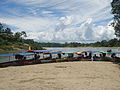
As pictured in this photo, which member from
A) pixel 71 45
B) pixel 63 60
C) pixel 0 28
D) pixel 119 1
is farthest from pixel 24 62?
pixel 71 45

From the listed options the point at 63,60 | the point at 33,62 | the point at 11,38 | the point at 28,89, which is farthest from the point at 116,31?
the point at 11,38

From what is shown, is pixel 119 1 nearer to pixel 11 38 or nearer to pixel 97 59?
pixel 97 59

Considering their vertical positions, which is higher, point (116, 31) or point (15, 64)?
point (116, 31)

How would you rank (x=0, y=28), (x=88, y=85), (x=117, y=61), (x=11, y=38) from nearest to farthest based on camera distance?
(x=88, y=85), (x=117, y=61), (x=11, y=38), (x=0, y=28)

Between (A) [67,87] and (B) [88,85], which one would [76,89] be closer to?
(A) [67,87]

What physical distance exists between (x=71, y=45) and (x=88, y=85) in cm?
14114

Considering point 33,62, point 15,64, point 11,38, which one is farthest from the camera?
point 11,38

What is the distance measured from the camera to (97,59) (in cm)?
2706

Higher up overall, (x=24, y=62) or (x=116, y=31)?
(x=116, y=31)

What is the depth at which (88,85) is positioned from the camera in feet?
31.7

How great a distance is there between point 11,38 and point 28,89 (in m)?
74.1

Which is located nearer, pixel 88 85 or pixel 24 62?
pixel 88 85

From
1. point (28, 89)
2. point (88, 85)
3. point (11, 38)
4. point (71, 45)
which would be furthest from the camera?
point (71, 45)

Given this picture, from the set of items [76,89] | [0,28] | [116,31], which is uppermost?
[0,28]
